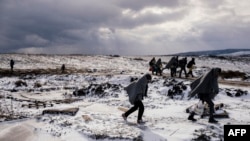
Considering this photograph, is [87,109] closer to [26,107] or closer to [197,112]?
[26,107]

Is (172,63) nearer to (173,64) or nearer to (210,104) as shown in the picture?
(173,64)

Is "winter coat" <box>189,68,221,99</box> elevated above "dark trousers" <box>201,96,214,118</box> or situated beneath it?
elevated above

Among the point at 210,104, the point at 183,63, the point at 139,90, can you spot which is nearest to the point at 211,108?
the point at 210,104

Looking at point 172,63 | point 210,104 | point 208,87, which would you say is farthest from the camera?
point 172,63

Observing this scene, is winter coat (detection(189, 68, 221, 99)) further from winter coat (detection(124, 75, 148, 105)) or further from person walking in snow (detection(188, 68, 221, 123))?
winter coat (detection(124, 75, 148, 105))

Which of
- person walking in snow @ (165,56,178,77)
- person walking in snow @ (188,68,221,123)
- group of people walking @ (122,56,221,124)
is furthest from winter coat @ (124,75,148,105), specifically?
person walking in snow @ (165,56,178,77)

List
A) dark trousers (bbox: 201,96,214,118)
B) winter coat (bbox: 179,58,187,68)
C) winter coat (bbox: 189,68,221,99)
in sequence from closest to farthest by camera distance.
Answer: winter coat (bbox: 189,68,221,99) < dark trousers (bbox: 201,96,214,118) < winter coat (bbox: 179,58,187,68)

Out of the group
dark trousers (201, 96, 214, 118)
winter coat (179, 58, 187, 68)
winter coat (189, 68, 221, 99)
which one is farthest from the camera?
winter coat (179, 58, 187, 68)

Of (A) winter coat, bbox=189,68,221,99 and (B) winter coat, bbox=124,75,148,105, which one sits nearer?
Result: (A) winter coat, bbox=189,68,221,99

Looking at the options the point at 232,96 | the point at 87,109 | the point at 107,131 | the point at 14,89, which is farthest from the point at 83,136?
the point at 14,89

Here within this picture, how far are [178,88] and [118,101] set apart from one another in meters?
3.49

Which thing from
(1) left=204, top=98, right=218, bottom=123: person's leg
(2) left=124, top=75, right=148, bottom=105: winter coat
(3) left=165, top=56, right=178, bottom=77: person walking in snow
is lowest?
(1) left=204, top=98, right=218, bottom=123: person's leg

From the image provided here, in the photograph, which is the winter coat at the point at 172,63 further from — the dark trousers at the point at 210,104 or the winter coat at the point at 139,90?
the winter coat at the point at 139,90

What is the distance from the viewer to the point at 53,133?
9.70 metres
